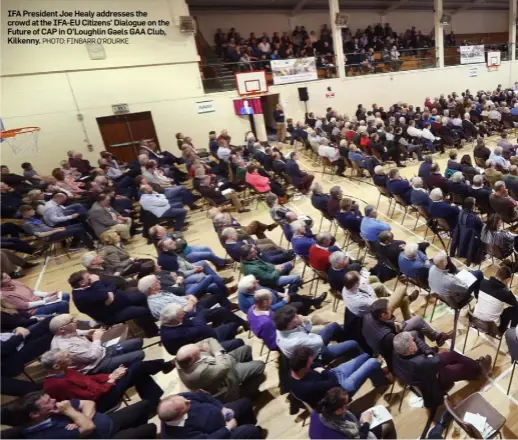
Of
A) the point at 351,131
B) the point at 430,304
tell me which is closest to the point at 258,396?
the point at 430,304

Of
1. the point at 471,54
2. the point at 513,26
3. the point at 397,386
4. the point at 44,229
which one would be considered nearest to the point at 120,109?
the point at 44,229

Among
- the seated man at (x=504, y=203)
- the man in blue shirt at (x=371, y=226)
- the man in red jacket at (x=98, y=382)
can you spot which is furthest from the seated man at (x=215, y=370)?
the seated man at (x=504, y=203)

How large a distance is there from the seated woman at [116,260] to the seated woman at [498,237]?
454cm

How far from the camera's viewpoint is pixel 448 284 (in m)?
3.47

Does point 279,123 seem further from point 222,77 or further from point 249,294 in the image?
point 249,294

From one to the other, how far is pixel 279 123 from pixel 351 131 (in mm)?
4294

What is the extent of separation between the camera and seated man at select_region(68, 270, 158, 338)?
345cm

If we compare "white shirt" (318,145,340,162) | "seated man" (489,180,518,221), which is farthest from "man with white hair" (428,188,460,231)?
"white shirt" (318,145,340,162)

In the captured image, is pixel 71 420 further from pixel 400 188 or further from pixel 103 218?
pixel 400 188

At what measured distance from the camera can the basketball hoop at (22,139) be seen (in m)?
9.70

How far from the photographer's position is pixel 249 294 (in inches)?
138

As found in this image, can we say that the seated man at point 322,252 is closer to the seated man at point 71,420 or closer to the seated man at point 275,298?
the seated man at point 275,298

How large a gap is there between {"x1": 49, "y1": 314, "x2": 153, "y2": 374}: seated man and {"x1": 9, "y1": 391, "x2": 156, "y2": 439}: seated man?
1.49 feet

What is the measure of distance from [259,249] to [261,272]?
35.2 inches
